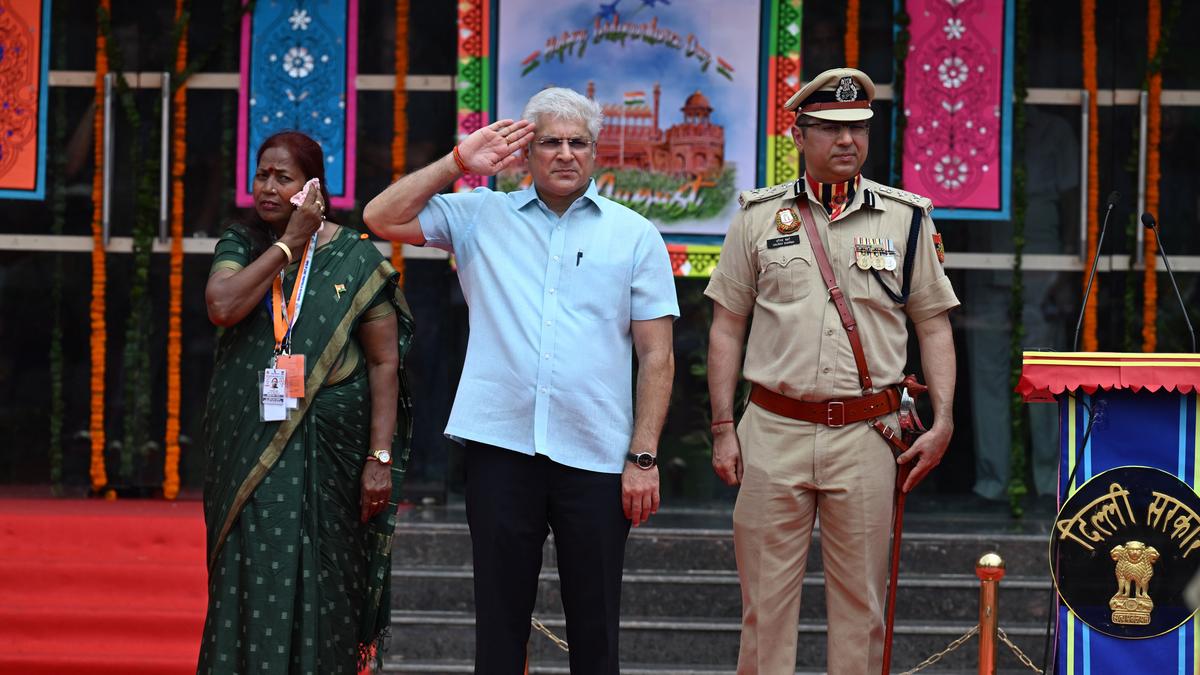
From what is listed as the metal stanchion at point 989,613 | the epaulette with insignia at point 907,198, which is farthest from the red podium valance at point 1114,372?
the metal stanchion at point 989,613

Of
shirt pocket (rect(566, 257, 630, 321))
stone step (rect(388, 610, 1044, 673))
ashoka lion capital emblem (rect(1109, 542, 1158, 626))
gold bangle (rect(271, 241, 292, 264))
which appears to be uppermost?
gold bangle (rect(271, 241, 292, 264))

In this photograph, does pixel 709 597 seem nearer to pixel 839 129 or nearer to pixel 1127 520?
pixel 1127 520

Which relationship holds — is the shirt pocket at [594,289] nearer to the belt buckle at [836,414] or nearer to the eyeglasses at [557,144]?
the eyeglasses at [557,144]

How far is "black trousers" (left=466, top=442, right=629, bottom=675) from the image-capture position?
3.67m

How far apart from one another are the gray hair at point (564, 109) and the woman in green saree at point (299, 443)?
0.76 meters

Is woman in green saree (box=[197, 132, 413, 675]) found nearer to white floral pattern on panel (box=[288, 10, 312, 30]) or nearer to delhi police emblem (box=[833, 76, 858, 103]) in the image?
delhi police emblem (box=[833, 76, 858, 103])

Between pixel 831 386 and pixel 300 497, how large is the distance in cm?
156

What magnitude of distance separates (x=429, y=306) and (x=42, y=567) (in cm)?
223

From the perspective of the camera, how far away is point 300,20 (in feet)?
23.1

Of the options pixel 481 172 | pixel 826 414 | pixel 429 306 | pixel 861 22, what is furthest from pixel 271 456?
pixel 861 22

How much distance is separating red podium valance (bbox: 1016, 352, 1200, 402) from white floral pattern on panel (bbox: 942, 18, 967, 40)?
3.39 meters

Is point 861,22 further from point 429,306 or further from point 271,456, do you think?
point 271,456

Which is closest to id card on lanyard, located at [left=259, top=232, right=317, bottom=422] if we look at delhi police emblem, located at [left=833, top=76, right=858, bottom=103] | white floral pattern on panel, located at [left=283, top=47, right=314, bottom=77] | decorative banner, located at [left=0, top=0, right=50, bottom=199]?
delhi police emblem, located at [left=833, top=76, right=858, bottom=103]

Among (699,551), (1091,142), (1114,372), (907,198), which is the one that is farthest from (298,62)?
(1114,372)
